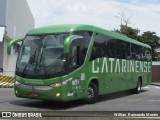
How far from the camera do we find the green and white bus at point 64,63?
12945 mm

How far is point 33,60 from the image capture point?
13328mm

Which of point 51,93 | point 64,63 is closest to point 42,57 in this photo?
point 64,63

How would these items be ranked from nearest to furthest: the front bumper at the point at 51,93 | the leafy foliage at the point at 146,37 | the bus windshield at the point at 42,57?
1. the front bumper at the point at 51,93
2. the bus windshield at the point at 42,57
3. the leafy foliage at the point at 146,37

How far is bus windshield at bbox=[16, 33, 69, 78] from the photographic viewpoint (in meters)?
13.0

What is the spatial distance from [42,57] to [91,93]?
9.14 feet

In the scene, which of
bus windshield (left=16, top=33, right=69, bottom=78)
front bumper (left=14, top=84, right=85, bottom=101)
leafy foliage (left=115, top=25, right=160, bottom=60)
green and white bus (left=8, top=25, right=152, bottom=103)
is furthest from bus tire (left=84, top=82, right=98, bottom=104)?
leafy foliage (left=115, top=25, right=160, bottom=60)

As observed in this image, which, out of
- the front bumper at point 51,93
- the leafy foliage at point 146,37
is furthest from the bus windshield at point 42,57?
the leafy foliage at point 146,37

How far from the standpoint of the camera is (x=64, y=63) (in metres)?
13.0

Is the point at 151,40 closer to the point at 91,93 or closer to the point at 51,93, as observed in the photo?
the point at 91,93

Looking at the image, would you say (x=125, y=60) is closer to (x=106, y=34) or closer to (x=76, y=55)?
(x=106, y=34)

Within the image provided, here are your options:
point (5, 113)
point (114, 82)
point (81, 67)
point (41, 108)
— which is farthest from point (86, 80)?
point (5, 113)

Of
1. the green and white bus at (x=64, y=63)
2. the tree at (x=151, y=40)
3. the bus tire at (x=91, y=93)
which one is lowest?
the bus tire at (x=91, y=93)

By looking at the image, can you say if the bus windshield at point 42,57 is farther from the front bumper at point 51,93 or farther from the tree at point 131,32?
the tree at point 131,32

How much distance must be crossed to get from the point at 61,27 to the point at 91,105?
10.6ft
